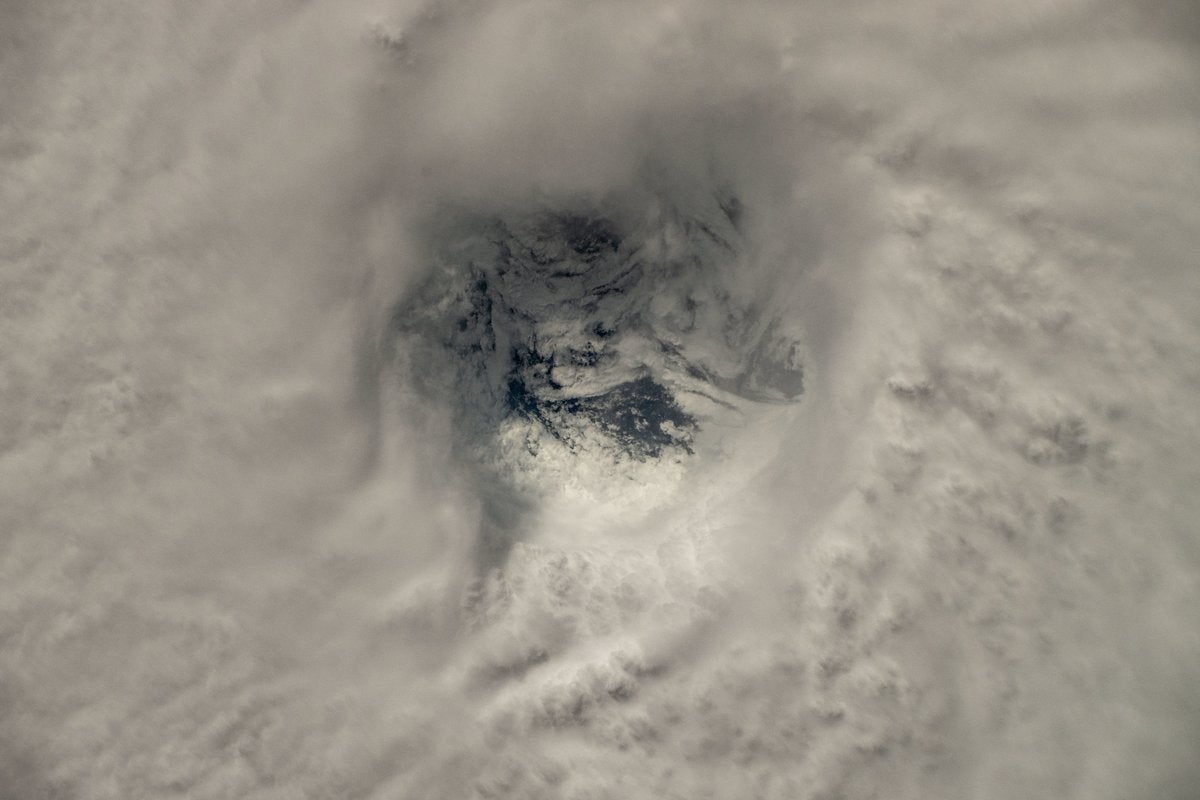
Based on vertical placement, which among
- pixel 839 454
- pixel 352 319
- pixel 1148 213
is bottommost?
pixel 839 454

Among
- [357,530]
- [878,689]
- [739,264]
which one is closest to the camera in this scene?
[878,689]

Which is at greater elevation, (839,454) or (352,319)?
(352,319)

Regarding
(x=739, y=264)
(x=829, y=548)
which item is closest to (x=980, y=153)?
(x=739, y=264)

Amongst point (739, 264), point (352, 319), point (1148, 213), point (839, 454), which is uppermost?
point (352, 319)

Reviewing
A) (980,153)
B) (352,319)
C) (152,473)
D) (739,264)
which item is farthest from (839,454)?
(152,473)

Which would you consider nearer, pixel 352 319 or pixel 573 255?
pixel 352 319

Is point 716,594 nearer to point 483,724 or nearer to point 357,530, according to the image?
point 483,724

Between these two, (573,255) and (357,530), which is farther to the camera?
(573,255)

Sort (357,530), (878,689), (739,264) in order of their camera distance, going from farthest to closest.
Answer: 1. (739,264)
2. (357,530)
3. (878,689)

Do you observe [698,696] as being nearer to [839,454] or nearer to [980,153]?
[839,454]
